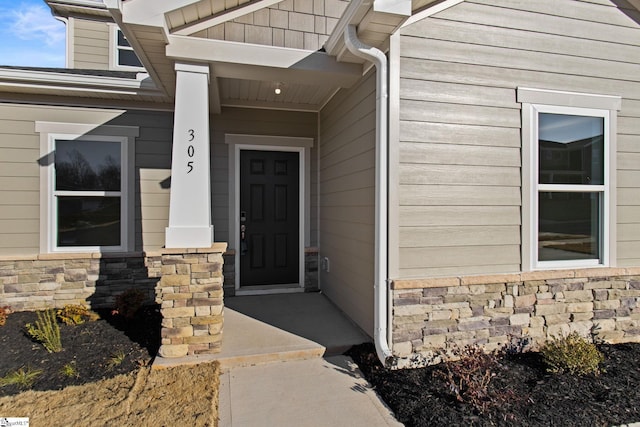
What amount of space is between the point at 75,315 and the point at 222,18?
3.36 meters

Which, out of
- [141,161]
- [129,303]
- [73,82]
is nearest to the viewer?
[129,303]

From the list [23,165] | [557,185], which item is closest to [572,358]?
[557,185]

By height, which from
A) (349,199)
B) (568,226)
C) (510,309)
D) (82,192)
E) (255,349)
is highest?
(82,192)

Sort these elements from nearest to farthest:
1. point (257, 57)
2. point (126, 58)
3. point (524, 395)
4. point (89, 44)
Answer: point (524, 395), point (257, 57), point (89, 44), point (126, 58)

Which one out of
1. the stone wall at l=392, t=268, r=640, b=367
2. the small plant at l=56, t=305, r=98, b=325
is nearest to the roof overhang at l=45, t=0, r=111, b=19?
the small plant at l=56, t=305, r=98, b=325

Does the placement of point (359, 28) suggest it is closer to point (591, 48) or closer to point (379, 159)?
point (379, 159)

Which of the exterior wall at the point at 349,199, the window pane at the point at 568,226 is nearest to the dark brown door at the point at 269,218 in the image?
the exterior wall at the point at 349,199

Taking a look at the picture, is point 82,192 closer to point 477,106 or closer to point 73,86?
point 73,86

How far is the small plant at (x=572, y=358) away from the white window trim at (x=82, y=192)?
14.9 feet

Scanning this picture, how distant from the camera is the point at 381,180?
9.54ft

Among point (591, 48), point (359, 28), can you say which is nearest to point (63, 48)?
point (359, 28)

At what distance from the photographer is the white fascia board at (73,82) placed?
13.0ft

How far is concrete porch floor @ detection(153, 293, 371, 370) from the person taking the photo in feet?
9.84

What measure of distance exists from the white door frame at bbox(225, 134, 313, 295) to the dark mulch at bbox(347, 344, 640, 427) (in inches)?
83.3
